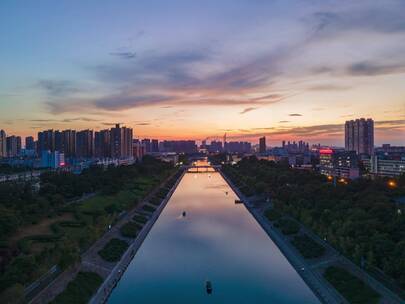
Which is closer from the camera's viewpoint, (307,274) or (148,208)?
(307,274)

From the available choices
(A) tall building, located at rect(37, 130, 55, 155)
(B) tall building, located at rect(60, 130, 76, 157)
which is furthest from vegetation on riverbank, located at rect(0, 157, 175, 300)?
(A) tall building, located at rect(37, 130, 55, 155)

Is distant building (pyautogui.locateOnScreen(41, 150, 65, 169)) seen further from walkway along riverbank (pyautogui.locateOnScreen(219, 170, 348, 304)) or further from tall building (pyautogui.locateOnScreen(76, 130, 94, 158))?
walkway along riverbank (pyautogui.locateOnScreen(219, 170, 348, 304))

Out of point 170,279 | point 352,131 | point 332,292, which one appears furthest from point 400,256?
point 352,131

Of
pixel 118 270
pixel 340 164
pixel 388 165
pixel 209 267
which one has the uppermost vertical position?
pixel 388 165

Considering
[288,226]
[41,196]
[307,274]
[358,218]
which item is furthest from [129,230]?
[358,218]

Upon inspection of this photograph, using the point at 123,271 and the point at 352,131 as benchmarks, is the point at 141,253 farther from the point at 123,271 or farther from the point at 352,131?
the point at 352,131

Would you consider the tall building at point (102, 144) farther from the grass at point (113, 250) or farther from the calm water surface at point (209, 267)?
the grass at point (113, 250)

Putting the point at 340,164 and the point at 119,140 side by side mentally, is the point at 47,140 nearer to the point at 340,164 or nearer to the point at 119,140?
the point at 119,140
